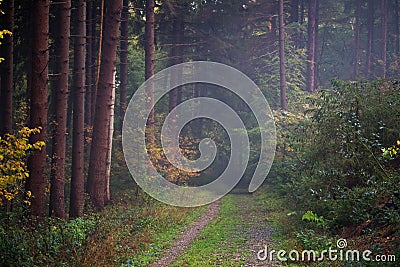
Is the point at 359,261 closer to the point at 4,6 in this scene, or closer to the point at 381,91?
the point at 381,91

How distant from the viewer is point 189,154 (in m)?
26.8

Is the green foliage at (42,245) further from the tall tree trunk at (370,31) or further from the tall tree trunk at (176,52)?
the tall tree trunk at (370,31)

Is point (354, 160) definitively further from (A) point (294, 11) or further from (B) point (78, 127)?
(A) point (294, 11)

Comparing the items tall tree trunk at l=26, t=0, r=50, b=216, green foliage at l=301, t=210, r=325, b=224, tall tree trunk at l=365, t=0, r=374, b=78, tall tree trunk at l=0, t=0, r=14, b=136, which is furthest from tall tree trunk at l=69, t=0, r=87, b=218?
tall tree trunk at l=365, t=0, r=374, b=78

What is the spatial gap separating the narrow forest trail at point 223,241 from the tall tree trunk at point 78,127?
4023 millimetres

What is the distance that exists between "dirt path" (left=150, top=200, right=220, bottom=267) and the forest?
0.19ft

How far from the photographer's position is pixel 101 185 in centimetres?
1777

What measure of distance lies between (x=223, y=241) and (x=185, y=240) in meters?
1.23

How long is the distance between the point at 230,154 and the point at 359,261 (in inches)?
1083

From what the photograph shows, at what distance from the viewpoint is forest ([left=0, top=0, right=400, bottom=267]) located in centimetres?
1068

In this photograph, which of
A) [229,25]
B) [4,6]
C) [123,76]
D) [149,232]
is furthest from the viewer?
[229,25]

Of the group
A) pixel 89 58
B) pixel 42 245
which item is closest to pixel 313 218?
pixel 42 245

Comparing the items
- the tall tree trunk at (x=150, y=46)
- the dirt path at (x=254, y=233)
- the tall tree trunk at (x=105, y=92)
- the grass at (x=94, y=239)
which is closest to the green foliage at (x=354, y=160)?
the dirt path at (x=254, y=233)

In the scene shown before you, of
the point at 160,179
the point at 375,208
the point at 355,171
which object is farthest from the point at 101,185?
the point at 375,208
